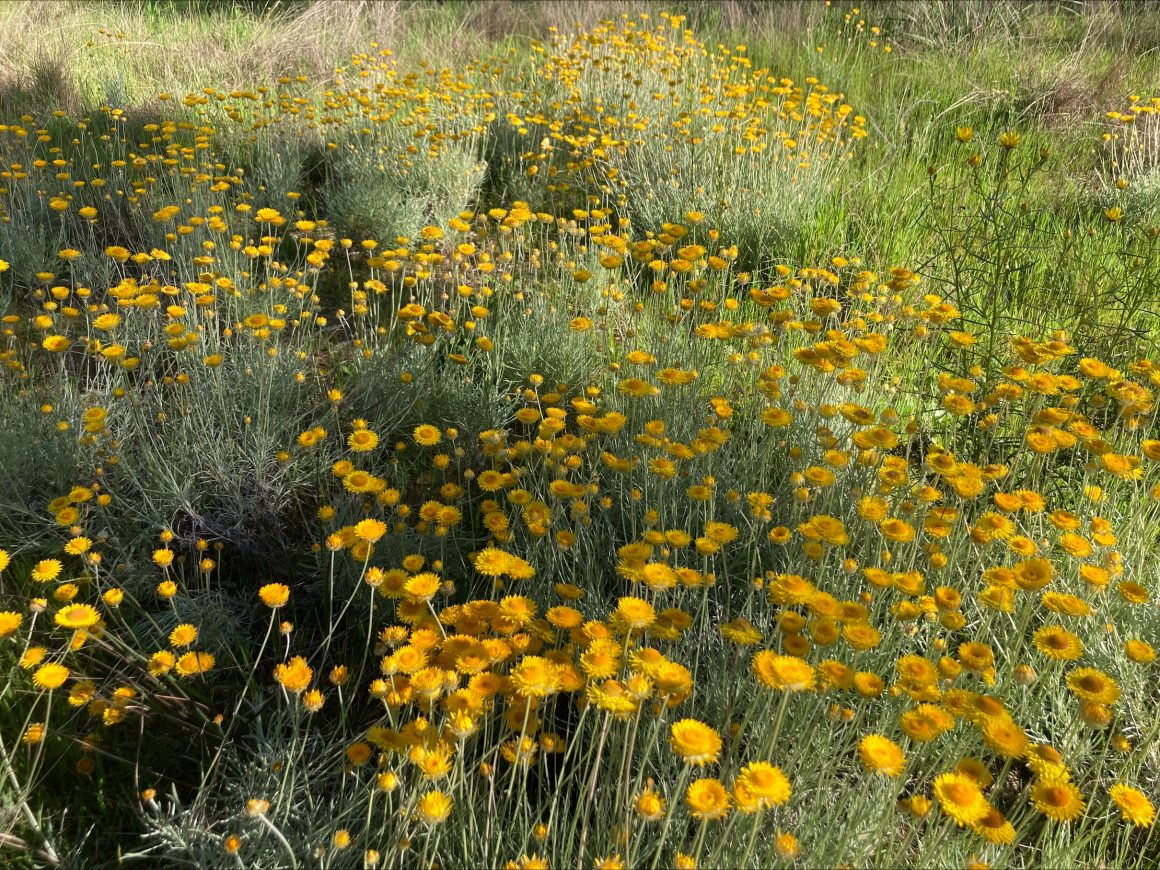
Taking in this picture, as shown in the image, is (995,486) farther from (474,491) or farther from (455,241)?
(455,241)

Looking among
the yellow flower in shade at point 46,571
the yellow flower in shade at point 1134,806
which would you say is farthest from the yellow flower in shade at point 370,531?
the yellow flower in shade at point 1134,806

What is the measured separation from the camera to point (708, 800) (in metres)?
1.23

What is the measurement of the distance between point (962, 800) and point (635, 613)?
58 cm

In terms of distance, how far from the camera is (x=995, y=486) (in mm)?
2619

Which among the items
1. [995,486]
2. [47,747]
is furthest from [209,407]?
[995,486]

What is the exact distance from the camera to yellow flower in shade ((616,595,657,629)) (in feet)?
4.62

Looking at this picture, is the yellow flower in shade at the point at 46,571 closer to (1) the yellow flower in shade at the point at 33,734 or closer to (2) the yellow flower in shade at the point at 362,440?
(1) the yellow flower in shade at the point at 33,734

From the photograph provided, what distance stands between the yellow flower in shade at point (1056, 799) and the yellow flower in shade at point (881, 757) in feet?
0.76

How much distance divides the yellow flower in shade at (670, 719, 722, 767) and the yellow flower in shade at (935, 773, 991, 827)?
357mm

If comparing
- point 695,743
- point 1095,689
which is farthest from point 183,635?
point 1095,689

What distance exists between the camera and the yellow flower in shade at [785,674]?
129 cm

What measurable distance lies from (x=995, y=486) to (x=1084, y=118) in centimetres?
474

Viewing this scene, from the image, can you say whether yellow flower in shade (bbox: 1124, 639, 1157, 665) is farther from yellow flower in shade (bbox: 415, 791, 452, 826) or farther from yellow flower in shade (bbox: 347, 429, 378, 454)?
yellow flower in shade (bbox: 347, 429, 378, 454)

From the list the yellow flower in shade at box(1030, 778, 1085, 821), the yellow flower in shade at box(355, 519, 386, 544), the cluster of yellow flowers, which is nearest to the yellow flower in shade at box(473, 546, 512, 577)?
the cluster of yellow flowers
